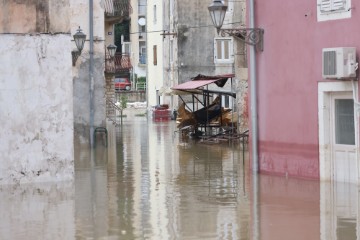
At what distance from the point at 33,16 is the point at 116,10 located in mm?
22970

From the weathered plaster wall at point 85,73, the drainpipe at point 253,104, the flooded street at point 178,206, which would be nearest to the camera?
the flooded street at point 178,206

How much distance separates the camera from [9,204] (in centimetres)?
1558

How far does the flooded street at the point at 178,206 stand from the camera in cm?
1254

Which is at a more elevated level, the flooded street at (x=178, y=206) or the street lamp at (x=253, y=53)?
the street lamp at (x=253, y=53)

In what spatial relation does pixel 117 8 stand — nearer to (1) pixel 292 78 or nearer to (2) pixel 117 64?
(2) pixel 117 64

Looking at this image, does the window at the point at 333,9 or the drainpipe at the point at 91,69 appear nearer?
the window at the point at 333,9

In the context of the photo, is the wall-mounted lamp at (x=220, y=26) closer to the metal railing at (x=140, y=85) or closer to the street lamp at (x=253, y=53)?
the street lamp at (x=253, y=53)

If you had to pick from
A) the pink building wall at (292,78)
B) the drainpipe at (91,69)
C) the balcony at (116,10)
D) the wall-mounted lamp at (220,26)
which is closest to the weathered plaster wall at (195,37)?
the balcony at (116,10)

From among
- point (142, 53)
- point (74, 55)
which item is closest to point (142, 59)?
point (142, 53)

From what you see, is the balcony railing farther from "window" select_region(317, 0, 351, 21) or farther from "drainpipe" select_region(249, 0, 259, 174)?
"window" select_region(317, 0, 351, 21)

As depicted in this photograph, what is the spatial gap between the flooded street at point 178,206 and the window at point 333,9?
316cm

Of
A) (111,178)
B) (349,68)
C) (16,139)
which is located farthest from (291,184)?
(16,139)

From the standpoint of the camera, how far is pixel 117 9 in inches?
1620

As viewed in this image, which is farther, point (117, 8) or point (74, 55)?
point (117, 8)
